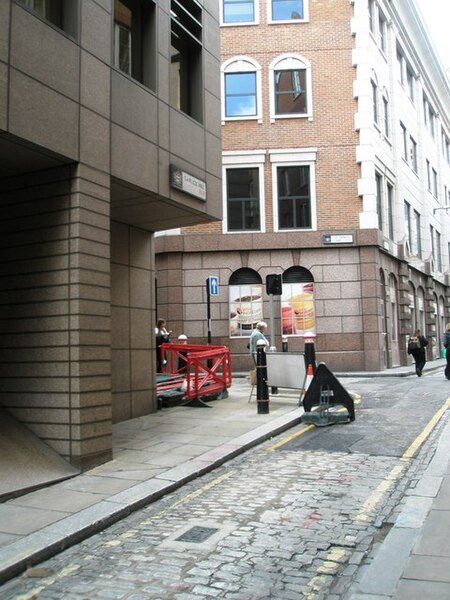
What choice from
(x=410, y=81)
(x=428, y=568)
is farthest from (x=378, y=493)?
(x=410, y=81)

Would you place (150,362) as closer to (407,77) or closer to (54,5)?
(54,5)

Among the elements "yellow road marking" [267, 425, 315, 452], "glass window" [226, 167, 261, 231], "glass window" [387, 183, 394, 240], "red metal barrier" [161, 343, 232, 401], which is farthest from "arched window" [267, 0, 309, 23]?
"yellow road marking" [267, 425, 315, 452]

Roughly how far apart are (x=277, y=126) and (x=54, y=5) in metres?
16.7

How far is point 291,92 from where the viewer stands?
23641mm

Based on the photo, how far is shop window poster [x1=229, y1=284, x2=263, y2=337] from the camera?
891 inches

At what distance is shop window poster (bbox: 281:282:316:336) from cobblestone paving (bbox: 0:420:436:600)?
50.1ft

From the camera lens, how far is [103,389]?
746 cm

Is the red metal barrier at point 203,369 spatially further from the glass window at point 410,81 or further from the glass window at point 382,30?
the glass window at point 410,81

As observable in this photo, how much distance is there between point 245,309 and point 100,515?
1745 centimetres

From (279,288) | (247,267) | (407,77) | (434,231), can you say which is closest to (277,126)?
(247,267)

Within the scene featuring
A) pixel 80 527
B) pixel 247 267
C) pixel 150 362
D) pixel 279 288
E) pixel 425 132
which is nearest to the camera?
pixel 80 527

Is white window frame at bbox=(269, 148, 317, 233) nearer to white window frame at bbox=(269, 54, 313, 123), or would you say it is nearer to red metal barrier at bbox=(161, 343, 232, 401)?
white window frame at bbox=(269, 54, 313, 123)

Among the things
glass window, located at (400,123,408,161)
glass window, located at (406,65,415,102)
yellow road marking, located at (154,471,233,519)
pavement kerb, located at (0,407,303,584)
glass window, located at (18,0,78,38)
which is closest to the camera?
pavement kerb, located at (0,407,303,584)

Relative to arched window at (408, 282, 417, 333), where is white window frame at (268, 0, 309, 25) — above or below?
above
